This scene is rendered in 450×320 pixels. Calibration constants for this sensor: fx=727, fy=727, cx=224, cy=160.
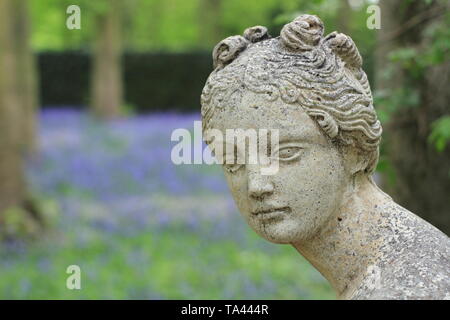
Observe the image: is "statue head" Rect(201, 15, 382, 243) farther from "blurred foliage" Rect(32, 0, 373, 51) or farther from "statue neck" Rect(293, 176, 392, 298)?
"blurred foliage" Rect(32, 0, 373, 51)

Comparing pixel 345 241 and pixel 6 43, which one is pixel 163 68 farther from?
pixel 345 241

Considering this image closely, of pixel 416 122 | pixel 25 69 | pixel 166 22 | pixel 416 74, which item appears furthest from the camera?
pixel 166 22

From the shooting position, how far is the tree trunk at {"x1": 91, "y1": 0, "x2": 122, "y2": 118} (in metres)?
17.9

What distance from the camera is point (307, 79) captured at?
2.48 m

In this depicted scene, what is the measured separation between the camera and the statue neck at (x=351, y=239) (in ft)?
8.44

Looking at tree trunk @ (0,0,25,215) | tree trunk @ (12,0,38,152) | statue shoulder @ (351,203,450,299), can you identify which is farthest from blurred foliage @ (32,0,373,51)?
statue shoulder @ (351,203,450,299)

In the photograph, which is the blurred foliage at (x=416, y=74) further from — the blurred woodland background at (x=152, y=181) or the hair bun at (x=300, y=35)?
the hair bun at (x=300, y=35)

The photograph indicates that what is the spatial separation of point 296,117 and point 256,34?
15.3 inches

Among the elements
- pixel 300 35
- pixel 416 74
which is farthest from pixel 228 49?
pixel 416 74

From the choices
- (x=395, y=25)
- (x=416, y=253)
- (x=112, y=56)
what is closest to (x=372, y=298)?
(x=416, y=253)

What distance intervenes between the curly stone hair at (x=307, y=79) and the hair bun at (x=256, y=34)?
6 centimetres

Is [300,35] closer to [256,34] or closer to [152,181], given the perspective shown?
[256,34]

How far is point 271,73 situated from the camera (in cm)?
249
